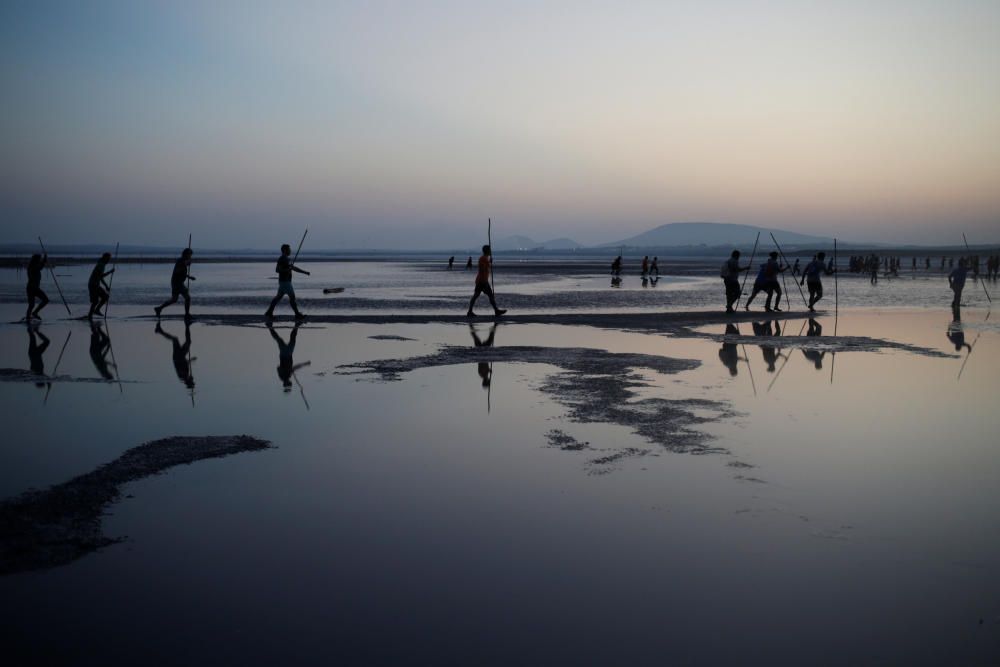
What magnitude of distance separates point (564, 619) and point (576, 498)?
203 cm

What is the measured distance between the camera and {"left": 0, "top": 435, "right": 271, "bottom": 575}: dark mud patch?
505cm

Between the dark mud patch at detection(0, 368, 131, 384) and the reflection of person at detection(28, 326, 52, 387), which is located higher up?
the reflection of person at detection(28, 326, 52, 387)

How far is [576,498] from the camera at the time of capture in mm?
6195

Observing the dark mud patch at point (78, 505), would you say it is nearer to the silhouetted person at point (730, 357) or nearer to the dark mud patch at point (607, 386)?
the dark mud patch at point (607, 386)

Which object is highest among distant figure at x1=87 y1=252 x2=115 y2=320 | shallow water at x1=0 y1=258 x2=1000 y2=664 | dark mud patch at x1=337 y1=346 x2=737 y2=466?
distant figure at x1=87 y1=252 x2=115 y2=320

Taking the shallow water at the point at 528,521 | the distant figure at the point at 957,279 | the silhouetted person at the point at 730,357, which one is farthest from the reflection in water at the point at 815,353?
the distant figure at the point at 957,279

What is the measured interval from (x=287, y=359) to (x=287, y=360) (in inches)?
4.8

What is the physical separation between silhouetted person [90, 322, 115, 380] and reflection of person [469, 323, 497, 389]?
555cm

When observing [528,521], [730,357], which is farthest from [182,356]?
[528,521]

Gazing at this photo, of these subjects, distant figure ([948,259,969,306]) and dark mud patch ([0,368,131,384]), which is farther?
distant figure ([948,259,969,306])

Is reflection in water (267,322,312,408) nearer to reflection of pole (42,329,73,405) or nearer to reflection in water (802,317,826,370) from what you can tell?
reflection of pole (42,329,73,405)

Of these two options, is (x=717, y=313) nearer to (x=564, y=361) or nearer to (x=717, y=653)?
(x=564, y=361)

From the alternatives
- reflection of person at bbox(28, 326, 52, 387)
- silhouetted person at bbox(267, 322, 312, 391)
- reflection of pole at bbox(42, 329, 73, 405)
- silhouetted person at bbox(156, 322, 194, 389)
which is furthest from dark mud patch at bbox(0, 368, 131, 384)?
silhouetted person at bbox(267, 322, 312, 391)

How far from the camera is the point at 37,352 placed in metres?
14.7
